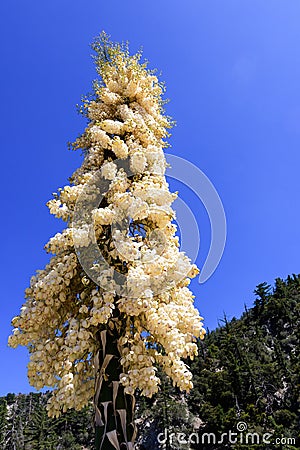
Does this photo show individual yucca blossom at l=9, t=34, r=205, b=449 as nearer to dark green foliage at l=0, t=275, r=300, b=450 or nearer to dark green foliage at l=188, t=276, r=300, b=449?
dark green foliage at l=0, t=275, r=300, b=450

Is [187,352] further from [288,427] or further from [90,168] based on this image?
[288,427]

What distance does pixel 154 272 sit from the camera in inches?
138

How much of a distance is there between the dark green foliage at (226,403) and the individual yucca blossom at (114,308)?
40258 millimetres

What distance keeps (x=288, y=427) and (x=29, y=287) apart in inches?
1985

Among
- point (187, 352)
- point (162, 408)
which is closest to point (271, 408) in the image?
point (162, 408)

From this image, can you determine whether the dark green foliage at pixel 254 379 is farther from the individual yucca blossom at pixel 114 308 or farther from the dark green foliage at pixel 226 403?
the individual yucca blossom at pixel 114 308

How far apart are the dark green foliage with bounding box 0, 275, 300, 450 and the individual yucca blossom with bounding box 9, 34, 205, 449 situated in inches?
1585

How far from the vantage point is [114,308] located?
11.1 feet

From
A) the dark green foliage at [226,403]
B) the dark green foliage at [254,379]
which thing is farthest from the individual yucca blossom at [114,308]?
the dark green foliage at [254,379]

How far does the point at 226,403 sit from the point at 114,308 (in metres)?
57.2

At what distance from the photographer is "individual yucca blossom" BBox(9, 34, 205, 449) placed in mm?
3221

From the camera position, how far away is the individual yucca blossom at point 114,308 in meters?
3.22

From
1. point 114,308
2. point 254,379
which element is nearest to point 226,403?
point 254,379

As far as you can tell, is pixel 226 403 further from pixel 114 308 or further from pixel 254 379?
pixel 114 308
